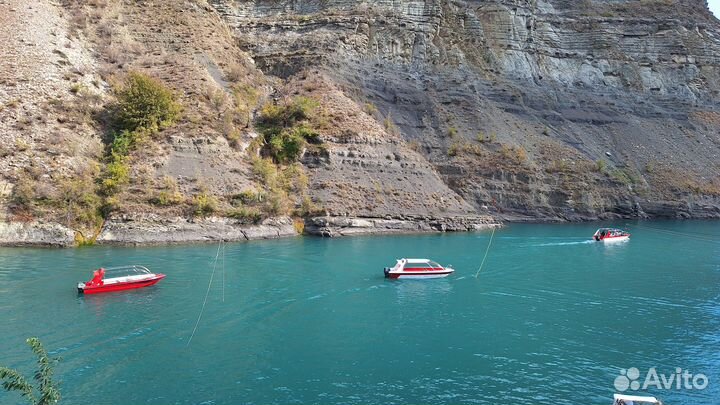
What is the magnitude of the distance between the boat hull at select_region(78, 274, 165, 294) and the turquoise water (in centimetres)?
50

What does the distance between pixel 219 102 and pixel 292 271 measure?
104ft

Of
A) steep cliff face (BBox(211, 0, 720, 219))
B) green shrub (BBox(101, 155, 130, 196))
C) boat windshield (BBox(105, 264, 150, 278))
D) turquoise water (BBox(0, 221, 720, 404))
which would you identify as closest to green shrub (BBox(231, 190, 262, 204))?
green shrub (BBox(101, 155, 130, 196))

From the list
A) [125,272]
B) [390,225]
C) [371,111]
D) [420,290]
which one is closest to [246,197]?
[390,225]

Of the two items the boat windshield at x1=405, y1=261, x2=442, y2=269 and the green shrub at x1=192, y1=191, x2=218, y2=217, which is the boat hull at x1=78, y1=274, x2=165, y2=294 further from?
the green shrub at x1=192, y1=191, x2=218, y2=217

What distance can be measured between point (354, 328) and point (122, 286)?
1397 cm

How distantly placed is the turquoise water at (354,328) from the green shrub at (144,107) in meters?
16.6

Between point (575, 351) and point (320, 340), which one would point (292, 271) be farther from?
point (575, 351)

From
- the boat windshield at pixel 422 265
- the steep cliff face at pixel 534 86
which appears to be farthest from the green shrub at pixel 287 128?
the boat windshield at pixel 422 265

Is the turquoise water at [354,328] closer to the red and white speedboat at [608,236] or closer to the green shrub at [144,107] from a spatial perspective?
the red and white speedboat at [608,236]

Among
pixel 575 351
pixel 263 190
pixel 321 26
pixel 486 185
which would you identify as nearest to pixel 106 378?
pixel 575 351

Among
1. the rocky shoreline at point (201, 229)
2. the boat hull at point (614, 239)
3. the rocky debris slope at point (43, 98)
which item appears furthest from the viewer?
the boat hull at point (614, 239)

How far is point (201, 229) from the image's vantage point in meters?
48.9

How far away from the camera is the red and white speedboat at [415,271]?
35.8 metres

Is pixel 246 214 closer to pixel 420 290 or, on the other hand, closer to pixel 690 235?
pixel 420 290
